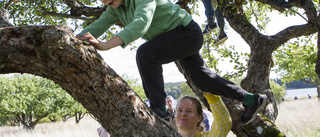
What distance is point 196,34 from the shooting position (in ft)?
7.66

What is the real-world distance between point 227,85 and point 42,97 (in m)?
27.4

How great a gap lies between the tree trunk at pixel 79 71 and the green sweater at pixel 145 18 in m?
0.34

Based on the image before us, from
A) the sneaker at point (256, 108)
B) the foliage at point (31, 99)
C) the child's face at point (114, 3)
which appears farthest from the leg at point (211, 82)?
the foliage at point (31, 99)

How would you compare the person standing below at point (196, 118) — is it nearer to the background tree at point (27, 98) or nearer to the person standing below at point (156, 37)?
the person standing below at point (156, 37)

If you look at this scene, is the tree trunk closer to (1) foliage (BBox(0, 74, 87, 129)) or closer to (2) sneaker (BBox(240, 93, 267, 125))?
(2) sneaker (BBox(240, 93, 267, 125))

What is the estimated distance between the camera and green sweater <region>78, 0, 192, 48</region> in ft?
6.07

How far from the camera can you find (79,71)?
1.53 m

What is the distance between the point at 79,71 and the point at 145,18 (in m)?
0.64

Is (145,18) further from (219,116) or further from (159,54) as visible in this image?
(219,116)

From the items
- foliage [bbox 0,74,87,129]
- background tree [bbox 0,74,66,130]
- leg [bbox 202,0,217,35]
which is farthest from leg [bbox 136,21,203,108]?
background tree [bbox 0,74,66,130]

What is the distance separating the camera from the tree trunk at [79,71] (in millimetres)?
1466

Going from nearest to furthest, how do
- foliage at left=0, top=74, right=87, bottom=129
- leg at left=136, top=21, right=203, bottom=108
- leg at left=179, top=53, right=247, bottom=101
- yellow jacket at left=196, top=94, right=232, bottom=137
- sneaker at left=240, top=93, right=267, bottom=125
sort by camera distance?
leg at left=136, top=21, right=203, bottom=108 < leg at left=179, top=53, right=247, bottom=101 < sneaker at left=240, top=93, right=267, bottom=125 < yellow jacket at left=196, top=94, right=232, bottom=137 < foliage at left=0, top=74, right=87, bottom=129

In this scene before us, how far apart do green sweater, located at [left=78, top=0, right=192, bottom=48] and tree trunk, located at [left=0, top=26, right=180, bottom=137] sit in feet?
1.11

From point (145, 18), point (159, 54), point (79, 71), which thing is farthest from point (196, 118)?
point (79, 71)
